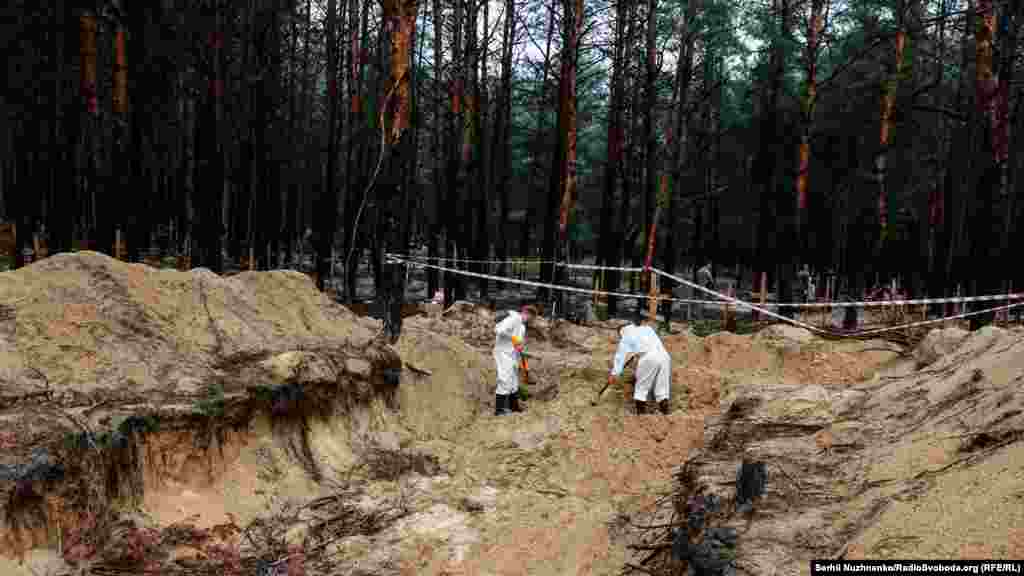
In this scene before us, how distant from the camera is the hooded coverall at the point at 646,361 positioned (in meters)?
8.75

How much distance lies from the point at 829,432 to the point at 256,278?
643 cm

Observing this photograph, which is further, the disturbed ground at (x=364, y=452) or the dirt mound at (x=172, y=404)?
the dirt mound at (x=172, y=404)

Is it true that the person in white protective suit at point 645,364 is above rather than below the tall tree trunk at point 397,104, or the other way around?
below

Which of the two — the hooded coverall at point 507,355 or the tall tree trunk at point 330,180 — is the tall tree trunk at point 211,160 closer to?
the tall tree trunk at point 330,180

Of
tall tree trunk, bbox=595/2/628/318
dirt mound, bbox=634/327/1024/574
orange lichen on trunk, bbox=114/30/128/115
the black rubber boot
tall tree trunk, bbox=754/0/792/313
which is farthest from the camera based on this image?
tall tree trunk, bbox=754/0/792/313

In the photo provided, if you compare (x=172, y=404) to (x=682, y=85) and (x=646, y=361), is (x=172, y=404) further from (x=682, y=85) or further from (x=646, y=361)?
(x=682, y=85)

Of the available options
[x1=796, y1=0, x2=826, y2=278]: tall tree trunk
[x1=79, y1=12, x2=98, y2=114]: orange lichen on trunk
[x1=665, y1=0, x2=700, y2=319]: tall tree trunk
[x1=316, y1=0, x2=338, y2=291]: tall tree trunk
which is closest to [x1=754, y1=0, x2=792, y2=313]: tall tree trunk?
[x1=796, y1=0, x2=826, y2=278]: tall tree trunk

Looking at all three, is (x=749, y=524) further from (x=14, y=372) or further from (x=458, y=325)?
(x=458, y=325)

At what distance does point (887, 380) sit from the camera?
25.1 feet

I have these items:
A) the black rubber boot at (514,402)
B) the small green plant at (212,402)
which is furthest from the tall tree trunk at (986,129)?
the small green plant at (212,402)

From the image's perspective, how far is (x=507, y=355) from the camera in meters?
8.94

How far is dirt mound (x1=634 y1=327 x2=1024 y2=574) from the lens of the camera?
10.7 feet

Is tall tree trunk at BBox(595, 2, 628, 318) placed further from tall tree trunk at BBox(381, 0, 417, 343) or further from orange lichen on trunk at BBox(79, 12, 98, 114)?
orange lichen on trunk at BBox(79, 12, 98, 114)

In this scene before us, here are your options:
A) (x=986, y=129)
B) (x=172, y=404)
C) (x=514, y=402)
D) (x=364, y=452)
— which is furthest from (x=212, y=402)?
(x=986, y=129)
